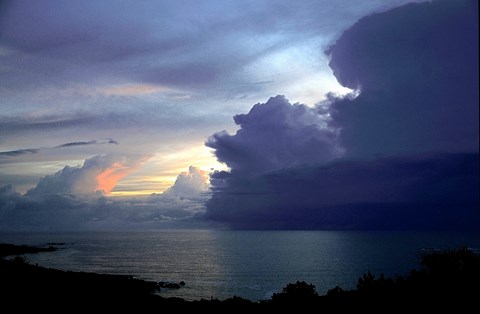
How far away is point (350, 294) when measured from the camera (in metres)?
46.2

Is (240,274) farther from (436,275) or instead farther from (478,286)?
(478,286)

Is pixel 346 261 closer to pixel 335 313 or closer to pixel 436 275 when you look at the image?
pixel 436 275

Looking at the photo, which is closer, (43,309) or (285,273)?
(43,309)

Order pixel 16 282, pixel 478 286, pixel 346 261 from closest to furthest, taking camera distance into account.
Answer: pixel 478 286 → pixel 16 282 → pixel 346 261

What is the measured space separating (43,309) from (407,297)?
38.8 m

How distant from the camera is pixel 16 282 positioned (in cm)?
6066

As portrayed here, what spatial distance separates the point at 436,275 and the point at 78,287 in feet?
176

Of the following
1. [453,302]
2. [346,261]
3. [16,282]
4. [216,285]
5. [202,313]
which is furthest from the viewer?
[346,261]

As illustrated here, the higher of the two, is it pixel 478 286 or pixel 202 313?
pixel 478 286

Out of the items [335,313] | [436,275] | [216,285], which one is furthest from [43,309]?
[216,285]

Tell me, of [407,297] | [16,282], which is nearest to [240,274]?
→ [16,282]

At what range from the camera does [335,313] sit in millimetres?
38938

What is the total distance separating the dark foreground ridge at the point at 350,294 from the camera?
37.3 metres

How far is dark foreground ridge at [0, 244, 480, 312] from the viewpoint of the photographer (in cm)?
3727
